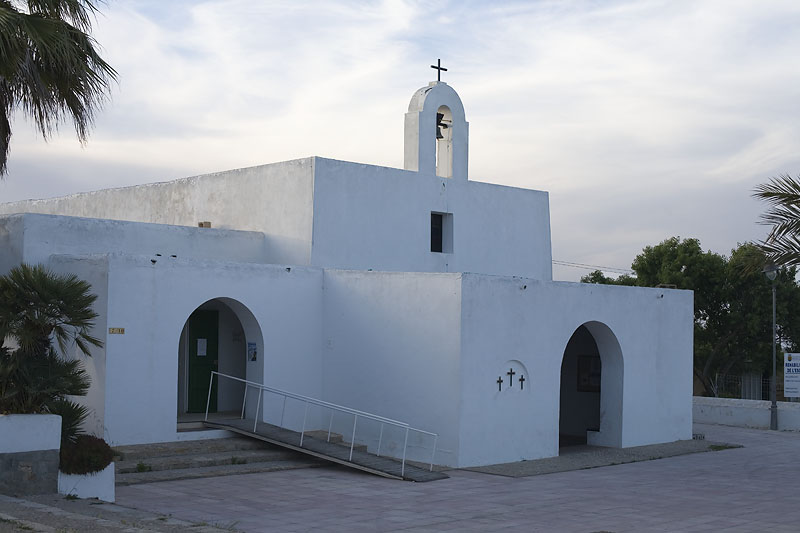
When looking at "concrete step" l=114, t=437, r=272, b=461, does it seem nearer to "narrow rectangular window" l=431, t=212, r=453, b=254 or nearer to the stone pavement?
the stone pavement

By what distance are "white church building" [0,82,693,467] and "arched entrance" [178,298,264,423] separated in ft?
0.10

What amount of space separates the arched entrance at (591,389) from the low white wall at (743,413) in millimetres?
5398

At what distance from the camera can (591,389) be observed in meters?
22.0

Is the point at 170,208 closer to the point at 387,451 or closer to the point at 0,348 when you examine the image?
the point at 387,451

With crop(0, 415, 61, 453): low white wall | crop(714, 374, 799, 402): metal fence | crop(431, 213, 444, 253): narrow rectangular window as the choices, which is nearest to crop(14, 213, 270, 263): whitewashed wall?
crop(431, 213, 444, 253): narrow rectangular window

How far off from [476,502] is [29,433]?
19.1 feet

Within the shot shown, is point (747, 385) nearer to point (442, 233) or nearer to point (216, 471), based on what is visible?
point (442, 233)

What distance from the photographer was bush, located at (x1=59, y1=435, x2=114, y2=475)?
11516 millimetres

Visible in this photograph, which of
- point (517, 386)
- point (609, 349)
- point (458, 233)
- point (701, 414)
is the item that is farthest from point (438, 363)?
point (701, 414)

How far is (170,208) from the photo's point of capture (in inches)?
915

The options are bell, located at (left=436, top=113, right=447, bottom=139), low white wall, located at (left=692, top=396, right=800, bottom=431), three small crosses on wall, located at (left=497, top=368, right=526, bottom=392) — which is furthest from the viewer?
low white wall, located at (left=692, top=396, right=800, bottom=431)

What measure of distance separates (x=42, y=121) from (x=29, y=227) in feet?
15.8

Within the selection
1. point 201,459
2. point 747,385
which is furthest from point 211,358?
point 747,385

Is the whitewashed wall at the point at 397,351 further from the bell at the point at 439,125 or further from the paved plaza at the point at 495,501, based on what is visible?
the bell at the point at 439,125
